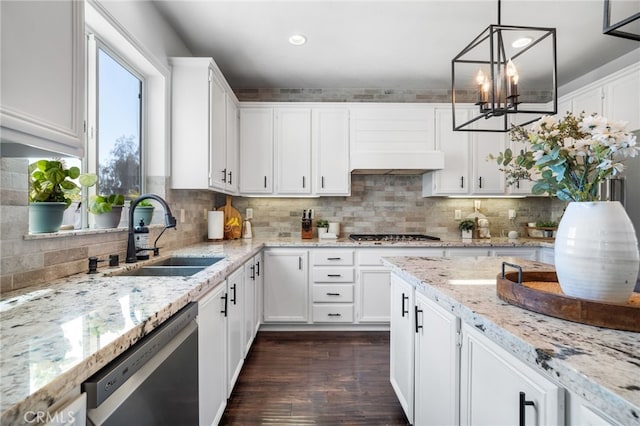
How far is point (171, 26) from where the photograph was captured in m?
2.56

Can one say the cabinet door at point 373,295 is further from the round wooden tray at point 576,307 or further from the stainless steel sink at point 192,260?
the round wooden tray at point 576,307

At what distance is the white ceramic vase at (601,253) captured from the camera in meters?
0.81

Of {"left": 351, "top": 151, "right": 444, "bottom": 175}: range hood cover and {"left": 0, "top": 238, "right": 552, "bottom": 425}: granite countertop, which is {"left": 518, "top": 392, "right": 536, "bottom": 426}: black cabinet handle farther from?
{"left": 351, "top": 151, "right": 444, "bottom": 175}: range hood cover

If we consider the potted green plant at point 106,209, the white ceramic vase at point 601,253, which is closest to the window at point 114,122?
the potted green plant at point 106,209

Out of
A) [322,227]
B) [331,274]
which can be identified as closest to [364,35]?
[322,227]

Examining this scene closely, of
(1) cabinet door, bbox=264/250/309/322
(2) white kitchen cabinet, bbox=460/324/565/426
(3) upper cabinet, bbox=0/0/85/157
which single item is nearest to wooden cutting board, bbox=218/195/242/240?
(1) cabinet door, bbox=264/250/309/322

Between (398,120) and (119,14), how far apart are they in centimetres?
266

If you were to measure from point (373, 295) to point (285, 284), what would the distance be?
0.91m

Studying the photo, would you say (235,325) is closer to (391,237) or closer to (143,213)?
(143,213)

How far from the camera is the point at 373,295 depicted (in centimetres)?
323

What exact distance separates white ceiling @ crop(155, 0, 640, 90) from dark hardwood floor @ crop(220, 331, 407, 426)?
2.75 metres

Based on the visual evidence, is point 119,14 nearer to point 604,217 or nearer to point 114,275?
point 114,275

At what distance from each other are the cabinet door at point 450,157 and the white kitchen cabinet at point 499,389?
269 centimetres

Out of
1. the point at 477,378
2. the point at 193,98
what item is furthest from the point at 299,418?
the point at 193,98
